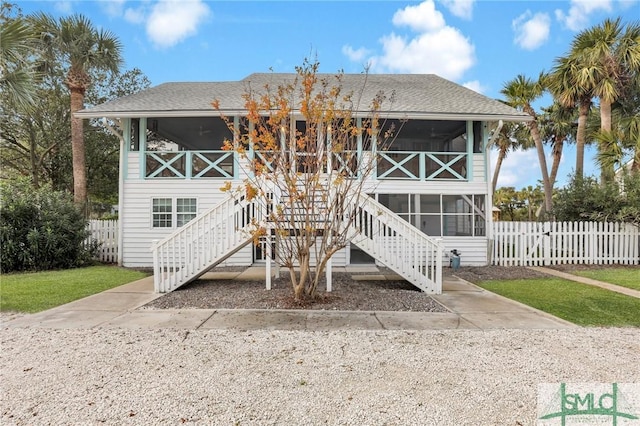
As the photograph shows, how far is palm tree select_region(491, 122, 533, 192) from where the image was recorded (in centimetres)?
2239

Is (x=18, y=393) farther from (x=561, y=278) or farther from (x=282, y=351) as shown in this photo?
→ (x=561, y=278)

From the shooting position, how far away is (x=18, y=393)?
3.05m

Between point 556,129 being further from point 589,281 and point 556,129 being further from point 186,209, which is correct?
point 186,209

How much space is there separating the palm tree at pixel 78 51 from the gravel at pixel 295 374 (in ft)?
33.5

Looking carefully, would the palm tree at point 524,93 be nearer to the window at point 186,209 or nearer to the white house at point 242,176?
the white house at point 242,176

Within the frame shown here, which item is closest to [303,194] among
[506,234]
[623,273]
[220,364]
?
[220,364]

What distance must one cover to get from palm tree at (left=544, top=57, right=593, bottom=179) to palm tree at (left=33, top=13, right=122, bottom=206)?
17971 mm

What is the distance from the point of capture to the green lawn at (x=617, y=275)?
8.32 m

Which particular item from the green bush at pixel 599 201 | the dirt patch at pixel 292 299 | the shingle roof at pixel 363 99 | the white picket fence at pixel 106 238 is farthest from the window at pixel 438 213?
the white picket fence at pixel 106 238

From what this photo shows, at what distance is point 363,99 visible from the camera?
476 inches

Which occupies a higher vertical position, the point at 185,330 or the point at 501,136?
the point at 501,136

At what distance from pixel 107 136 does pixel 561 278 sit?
819 inches

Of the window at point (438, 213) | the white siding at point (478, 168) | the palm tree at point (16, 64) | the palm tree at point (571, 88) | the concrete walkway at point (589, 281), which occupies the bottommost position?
the concrete walkway at point (589, 281)

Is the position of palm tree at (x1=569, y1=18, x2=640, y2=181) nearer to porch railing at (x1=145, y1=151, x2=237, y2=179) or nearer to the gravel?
the gravel
